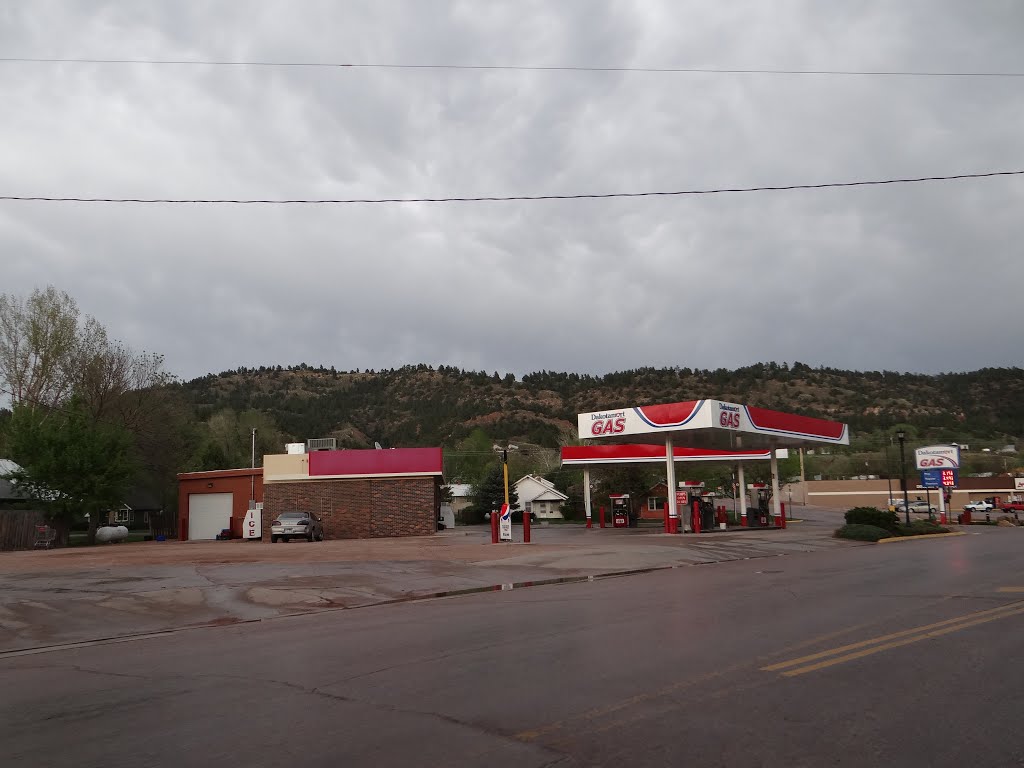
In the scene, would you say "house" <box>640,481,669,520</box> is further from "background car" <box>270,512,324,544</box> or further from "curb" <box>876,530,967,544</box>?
"background car" <box>270,512,324,544</box>

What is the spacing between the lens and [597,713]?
244 inches

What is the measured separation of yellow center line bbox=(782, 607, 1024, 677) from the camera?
754 cm

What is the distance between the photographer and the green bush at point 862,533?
30.7m

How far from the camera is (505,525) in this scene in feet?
105

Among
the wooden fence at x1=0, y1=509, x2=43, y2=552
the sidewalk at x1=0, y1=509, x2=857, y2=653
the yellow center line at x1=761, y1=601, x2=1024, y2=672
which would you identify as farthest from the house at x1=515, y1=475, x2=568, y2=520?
the yellow center line at x1=761, y1=601, x2=1024, y2=672

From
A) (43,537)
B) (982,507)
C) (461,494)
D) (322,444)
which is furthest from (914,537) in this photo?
(461,494)

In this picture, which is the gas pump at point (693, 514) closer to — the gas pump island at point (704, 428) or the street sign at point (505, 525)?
the gas pump island at point (704, 428)

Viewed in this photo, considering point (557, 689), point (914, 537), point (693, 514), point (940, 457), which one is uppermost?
point (940, 457)

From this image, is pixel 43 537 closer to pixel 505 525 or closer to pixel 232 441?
pixel 505 525

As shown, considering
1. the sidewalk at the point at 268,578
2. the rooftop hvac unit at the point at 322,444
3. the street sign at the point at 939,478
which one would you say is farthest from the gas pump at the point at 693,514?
the rooftop hvac unit at the point at 322,444

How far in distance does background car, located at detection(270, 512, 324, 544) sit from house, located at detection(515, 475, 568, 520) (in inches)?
1357

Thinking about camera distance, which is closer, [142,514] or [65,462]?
[65,462]

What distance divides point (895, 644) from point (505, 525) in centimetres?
2396

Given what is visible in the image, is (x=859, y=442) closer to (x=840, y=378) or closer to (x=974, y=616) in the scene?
(x=840, y=378)
